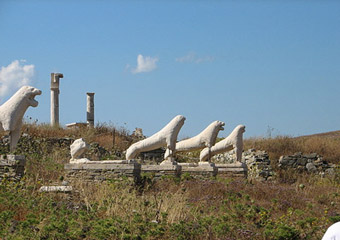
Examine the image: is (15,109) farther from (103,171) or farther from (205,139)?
(205,139)

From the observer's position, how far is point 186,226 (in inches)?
320

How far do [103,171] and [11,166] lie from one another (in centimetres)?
250

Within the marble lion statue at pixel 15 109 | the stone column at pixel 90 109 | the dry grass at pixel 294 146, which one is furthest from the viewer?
the stone column at pixel 90 109

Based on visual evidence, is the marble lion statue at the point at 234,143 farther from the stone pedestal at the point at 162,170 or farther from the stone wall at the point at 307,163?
the stone wall at the point at 307,163

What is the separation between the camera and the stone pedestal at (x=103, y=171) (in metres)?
14.1

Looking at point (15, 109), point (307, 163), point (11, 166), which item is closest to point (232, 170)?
point (307, 163)

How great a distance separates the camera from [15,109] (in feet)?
42.3

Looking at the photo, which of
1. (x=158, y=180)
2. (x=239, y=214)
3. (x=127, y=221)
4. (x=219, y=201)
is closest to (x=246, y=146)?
(x=158, y=180)

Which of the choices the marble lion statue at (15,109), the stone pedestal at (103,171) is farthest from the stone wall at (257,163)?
the marble lion statue at (15,109)

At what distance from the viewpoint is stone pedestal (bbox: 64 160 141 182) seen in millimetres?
14148

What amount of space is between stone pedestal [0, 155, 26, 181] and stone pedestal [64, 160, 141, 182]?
1534mm

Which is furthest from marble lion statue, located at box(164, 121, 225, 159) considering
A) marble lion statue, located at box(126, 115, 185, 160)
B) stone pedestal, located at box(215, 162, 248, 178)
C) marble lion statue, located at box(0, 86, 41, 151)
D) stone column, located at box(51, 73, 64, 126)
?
stone column, located at box(51, 73, 64, 126)

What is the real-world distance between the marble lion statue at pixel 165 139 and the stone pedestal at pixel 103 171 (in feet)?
3.21

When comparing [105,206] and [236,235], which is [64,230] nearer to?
[105,206]
